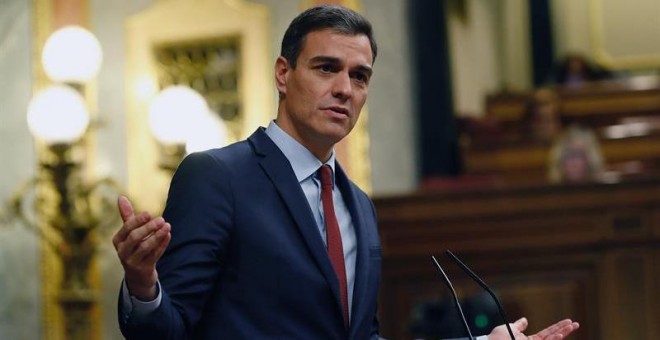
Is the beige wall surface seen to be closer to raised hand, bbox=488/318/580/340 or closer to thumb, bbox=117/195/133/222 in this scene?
raised hand, bbox=488/318/580/340

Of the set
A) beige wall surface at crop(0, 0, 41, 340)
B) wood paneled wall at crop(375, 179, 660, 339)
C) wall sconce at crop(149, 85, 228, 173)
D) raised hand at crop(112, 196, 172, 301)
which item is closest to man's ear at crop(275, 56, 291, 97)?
raised hand at crop(112, 196, 172, 301)

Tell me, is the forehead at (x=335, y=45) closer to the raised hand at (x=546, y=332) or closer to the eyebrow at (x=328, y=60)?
the eyebrow at (x=328, y=60)

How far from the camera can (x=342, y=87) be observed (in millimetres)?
2129

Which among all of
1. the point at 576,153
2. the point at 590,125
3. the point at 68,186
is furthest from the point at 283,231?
the point at 590,125

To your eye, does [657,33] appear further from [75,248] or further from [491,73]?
[75,248]

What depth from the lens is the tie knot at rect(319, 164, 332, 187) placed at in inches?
86.8

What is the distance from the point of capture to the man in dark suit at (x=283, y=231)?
6.62 ft

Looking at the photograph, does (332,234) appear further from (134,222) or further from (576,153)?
(576,153)

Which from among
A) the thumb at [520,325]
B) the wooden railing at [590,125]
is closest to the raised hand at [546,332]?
the thumb at [520,325]

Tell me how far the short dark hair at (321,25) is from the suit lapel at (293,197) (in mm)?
138

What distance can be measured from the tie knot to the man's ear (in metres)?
0.13

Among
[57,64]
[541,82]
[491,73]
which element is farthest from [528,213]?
[541,82]

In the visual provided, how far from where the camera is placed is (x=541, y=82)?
13.0m

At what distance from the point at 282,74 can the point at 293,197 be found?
0.70 ft
